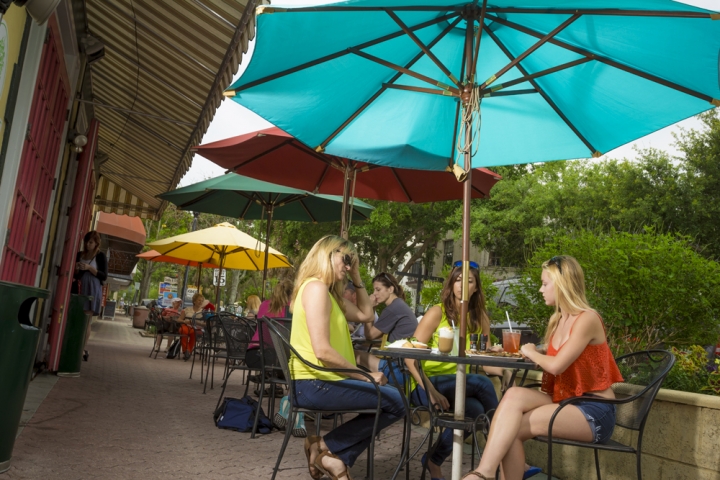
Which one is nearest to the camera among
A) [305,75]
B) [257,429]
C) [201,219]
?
[305,75]

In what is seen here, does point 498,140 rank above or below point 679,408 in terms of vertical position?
above

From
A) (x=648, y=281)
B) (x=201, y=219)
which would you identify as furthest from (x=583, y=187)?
(x=648, y=281)

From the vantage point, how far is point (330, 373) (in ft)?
13.2

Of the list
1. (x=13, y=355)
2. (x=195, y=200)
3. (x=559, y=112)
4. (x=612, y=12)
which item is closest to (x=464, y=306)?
(x=612, y=12)

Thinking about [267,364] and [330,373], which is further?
[267,364]

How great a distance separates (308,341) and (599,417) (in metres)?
1.68

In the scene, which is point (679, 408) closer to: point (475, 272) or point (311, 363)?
point (475, 272)

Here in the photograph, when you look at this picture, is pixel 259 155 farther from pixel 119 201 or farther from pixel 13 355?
pixel 119 201

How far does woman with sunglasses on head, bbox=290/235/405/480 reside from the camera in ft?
12.9

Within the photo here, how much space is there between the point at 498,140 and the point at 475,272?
50.3 inches

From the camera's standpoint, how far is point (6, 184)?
5.12 meters

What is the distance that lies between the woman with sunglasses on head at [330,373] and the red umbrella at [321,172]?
3159 mm

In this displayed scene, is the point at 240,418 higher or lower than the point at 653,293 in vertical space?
lower

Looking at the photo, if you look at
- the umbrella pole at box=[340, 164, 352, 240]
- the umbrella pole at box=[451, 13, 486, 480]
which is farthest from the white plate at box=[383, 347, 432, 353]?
the umbrella pole at box=[340, 164, 352, 240]
